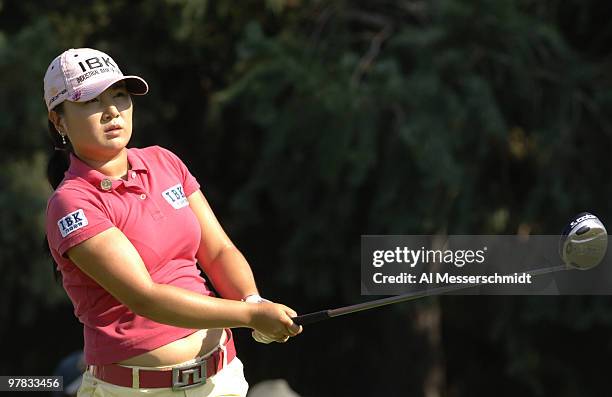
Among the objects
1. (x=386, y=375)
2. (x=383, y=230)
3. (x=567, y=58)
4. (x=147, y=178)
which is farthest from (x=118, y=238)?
(x=386, y=375)

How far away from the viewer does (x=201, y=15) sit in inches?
337

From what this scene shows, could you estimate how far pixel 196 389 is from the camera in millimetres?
3137

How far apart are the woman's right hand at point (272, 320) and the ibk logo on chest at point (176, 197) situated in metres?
0.35

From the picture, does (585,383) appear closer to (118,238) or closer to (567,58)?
(567,58)

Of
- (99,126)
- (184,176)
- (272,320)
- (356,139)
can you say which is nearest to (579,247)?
(272,320)

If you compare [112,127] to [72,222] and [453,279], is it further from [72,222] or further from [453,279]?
[453,279]

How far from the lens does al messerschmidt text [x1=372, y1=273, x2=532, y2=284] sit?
12.3 feet

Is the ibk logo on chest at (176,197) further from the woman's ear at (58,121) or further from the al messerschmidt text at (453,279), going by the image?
the al messerschmidt text at (453,279)

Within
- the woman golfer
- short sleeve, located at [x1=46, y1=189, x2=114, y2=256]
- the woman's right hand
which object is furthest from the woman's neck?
the woman's right hand

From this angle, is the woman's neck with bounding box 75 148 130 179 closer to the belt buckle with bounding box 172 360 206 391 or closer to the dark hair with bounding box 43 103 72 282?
the dark hair with bounding box 43 103 72 282

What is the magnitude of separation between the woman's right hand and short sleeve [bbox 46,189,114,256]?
434mm

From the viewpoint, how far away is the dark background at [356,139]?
318 inches

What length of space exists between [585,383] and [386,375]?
5.53 feet

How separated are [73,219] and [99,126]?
0.28 metres
